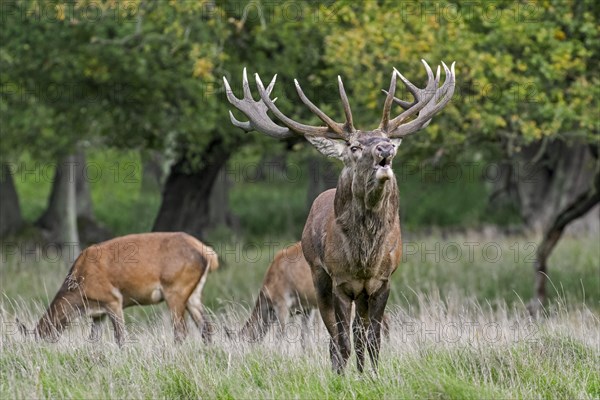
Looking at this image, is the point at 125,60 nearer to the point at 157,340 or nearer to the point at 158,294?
the point at 158,294

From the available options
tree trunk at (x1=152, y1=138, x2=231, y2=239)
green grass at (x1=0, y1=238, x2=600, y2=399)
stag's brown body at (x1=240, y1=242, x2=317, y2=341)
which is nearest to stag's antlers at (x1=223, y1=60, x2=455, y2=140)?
green grass at (x1=0, y1=238, x2=600, y2=399)

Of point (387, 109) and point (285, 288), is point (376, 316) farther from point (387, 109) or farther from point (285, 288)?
point (285, 288)

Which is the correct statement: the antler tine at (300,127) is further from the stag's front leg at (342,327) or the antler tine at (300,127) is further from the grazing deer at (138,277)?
the grazing deer at (138,277)

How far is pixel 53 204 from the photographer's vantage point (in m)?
24.3

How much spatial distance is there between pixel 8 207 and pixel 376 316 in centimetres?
1765

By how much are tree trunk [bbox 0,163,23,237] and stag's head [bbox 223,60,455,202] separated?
16.3 metres

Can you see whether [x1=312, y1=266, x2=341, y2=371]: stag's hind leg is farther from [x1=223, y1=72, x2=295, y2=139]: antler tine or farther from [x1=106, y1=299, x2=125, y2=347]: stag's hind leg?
[x1=106, y1=299, x2=125, y2=347]: stag's hind leg

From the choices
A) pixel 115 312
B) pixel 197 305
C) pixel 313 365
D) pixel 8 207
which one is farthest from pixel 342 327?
pixel 8 207

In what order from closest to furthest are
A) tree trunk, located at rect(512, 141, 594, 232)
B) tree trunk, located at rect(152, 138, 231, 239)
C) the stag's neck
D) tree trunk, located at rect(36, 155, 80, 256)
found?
1. the stag's neck
2. tree trunk, located at rect(152, 138, 231, 239)
3. tree trunk, located at rect(512, 141, 594, 232)
4. tree trunk, located at rect(36, 155, 80, 256)

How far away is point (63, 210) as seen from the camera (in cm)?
2255

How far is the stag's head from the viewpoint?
7070 millimetres

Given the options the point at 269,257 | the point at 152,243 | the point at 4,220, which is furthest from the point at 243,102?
the point at 4,220

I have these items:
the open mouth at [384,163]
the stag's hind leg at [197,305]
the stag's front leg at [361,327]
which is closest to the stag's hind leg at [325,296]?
the stag's front leg at [361,327]

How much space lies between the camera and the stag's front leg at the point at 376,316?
758cm
